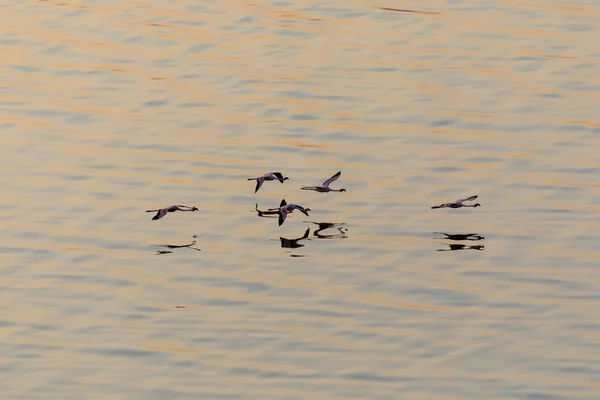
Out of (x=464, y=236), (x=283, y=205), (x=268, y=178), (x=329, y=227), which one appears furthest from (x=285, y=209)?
(x=464, y=236)

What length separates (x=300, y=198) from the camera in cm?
2762

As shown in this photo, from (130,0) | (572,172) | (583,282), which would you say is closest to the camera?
(583,282)

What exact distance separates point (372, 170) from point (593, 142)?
3892 mm

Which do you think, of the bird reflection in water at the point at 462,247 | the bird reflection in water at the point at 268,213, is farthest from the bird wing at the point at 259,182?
the bird reflection in water at the point at 462,247

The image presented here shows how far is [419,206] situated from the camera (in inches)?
1067

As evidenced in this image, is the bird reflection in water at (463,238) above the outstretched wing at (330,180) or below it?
below

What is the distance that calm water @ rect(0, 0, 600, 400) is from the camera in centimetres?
2156

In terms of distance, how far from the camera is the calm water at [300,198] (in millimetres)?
21562

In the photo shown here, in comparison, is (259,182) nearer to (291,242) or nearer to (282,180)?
(282,180)

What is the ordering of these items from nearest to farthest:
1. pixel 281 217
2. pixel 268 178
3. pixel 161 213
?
pixel 281 217, pixel 161 213, pixel 268 178

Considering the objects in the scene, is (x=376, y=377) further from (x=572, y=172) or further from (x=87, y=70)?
(x=87, y=70)

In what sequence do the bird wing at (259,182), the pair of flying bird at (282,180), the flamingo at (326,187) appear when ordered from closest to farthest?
the bird wing at (259,182) → the pair of flying bird at (282,180) → the flamingo at (326,187)

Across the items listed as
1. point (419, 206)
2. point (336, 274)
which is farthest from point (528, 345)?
point (419, 206)

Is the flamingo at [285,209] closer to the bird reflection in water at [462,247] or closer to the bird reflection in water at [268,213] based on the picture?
the bird reflection in water at [268,213]
